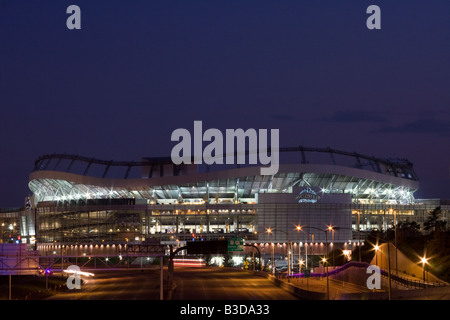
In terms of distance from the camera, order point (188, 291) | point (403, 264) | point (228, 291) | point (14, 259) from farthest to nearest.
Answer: point (14, 259)
point (403, 264)
point (188, 291)
point (228, 291)

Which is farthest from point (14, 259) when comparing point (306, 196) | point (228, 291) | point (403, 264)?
point (306, 196)

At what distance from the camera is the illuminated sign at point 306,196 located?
626ft

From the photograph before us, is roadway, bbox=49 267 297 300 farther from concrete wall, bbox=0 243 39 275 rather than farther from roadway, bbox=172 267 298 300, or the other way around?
concrete wall, bbox=0 243 39 275

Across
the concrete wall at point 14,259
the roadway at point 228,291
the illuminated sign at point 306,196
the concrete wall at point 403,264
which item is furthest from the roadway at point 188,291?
the illuminated sign at point 306,196

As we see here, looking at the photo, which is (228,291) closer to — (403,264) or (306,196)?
(403,264)

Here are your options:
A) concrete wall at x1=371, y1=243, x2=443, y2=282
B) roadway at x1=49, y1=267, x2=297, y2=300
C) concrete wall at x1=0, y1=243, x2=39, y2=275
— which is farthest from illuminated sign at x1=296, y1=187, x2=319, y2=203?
concrete wall at x1=0, y1=243, x2=39, y2=275

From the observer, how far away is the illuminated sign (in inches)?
→ 7510

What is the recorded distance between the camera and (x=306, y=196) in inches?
7510
